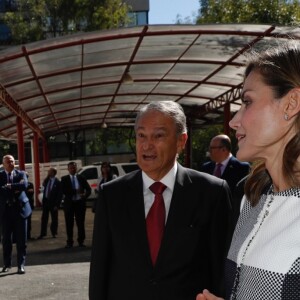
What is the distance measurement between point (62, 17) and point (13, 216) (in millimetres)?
22394

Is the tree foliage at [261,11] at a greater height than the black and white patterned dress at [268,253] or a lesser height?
greater

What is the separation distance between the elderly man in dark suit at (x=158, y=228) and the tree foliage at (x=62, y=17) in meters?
26.3

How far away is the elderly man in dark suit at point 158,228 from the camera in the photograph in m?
2.93

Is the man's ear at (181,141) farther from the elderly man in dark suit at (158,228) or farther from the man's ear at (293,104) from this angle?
the man's ear at (293,104)

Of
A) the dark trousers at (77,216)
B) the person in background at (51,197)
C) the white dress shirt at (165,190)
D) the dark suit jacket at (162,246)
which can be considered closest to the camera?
the dark suit jacket at (162,246)

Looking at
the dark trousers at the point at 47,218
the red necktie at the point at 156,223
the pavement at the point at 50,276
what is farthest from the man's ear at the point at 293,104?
the dark trousers at the point at 47,218

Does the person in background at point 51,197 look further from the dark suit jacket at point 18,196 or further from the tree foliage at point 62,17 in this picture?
the tree foliage at point 62,17

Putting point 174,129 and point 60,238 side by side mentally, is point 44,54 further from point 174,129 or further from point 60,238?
point 174,129

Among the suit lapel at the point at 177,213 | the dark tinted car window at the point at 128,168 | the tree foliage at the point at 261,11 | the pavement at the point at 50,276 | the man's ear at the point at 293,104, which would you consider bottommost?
the pavement at the point at 50,276

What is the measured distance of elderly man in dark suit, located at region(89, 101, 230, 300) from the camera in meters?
→ 2.93

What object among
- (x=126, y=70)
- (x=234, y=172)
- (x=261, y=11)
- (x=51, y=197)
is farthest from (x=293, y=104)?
(x=261, y=11)

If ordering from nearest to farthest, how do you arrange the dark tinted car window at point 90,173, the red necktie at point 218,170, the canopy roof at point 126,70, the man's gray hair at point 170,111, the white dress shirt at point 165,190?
the white dress shirt at point 165,190 → the man's gray hair at point 170,111 → the red necktie at point 218,170 → the canopy roof at point 126,70 → the dark tinted car window at point 90,173

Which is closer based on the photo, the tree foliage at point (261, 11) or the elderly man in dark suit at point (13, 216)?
the elderly man in dark suit at point (13, 216)

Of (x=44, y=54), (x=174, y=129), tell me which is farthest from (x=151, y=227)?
(x=44, y=54)
